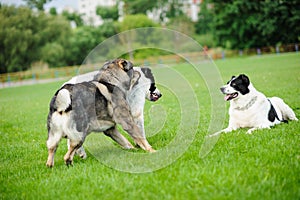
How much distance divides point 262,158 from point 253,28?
46.7m

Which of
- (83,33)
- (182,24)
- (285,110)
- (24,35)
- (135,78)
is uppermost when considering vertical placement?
(182,24)

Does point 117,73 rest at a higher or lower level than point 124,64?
lower

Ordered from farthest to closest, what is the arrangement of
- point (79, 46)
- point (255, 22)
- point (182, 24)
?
point (182, 24), point (79, 46), point (255, 22)

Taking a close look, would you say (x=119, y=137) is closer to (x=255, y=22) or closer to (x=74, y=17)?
(x=255, y=22)

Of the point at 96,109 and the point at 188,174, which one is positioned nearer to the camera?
the point at 188,174

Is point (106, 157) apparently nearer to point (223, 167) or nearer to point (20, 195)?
point (20, 195)

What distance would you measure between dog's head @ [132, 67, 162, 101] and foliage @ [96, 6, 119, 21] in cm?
7314

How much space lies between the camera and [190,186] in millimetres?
4070

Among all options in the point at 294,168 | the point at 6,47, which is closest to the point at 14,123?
the point at 294,168

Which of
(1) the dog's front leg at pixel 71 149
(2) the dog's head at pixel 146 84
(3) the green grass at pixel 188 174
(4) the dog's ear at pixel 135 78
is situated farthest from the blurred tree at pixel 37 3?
(1) the dog's front leg at pixel 71 149

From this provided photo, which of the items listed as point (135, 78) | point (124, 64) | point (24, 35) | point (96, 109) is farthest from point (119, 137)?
point (24, 35)

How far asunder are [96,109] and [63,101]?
569mm

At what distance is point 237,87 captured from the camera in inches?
270

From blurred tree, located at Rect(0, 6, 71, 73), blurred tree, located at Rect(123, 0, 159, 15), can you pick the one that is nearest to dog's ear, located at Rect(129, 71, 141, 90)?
blurred tree, located at Rect(0, 6, 71, 73)
